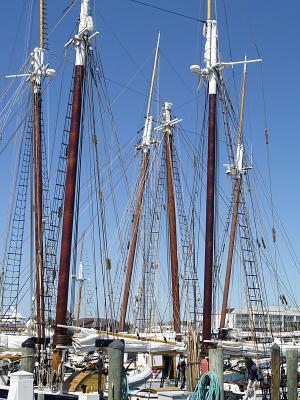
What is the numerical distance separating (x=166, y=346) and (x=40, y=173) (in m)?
11.3

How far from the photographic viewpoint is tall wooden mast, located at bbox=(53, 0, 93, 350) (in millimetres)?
24203

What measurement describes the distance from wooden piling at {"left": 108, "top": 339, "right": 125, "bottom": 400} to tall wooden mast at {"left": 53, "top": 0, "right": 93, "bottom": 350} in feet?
13.2

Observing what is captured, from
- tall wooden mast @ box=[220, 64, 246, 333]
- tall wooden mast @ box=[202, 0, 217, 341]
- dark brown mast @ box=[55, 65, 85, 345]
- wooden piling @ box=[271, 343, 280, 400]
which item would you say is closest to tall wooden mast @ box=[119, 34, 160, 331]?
tall wooden mast @ box=[220, 64, 246, 333]

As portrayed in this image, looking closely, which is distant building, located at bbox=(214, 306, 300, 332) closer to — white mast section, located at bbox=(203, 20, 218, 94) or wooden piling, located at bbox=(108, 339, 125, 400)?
white mast section, located at bbox=(203, 20, 218, 94)

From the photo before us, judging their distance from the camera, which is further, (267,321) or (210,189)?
(267,321)

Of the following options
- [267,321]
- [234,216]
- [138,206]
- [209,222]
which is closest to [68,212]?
[209,222]

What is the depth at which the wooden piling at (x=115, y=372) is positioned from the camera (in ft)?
62.9

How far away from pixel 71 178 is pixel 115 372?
9.36m

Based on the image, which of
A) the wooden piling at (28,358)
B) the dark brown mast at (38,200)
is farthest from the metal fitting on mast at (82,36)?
the wooden piling at (28,358)

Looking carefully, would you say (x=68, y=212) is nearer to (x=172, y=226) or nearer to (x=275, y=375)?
(x=275, y=375)

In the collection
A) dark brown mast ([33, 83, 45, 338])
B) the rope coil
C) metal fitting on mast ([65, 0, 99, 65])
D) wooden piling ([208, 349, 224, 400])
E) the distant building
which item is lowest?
the rope coil

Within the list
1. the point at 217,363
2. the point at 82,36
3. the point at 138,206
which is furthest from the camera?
the point at 138,206

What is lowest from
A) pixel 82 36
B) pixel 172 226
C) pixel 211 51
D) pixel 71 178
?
pixel 71 178

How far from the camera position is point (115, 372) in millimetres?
19359
